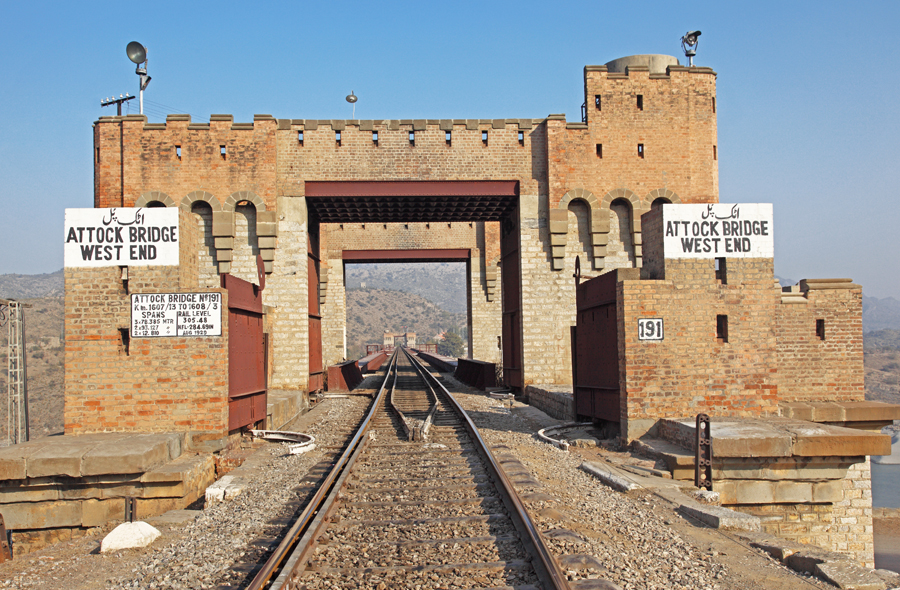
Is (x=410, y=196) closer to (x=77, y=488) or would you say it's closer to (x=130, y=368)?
(x=130, y=368)

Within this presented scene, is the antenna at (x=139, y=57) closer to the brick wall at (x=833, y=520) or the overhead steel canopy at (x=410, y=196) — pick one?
the overhead steel canopy at (x=410, y=196)

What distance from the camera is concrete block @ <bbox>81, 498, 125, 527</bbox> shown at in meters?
8.56

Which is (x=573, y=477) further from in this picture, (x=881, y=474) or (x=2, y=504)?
(x=881, y=474)

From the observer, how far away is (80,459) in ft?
27.5

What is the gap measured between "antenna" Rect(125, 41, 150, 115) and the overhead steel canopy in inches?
238

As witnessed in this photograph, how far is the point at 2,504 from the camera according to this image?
8.41 meters

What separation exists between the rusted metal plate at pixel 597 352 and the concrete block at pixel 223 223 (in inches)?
427

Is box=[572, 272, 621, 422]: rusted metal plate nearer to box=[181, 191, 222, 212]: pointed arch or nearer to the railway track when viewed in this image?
the railway track

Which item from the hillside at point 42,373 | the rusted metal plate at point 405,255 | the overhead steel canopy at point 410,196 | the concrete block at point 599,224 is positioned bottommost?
the hillside at point 42,373

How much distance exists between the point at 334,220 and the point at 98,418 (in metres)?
14.4

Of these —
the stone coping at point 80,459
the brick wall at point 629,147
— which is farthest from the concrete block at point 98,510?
the brick wall at point 629,147

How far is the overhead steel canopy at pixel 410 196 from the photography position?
65.9 feet

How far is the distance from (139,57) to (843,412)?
21312 millimetres

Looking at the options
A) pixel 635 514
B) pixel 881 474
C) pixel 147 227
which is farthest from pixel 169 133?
pixel 881 474
